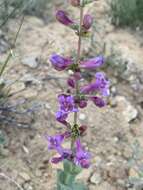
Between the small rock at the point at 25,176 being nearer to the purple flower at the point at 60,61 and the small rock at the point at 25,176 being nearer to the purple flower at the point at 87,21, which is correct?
the purple flower at the point at 60,61

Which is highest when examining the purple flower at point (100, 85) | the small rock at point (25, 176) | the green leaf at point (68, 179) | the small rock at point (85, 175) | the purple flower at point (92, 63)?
the purple flower at point (92, 63)

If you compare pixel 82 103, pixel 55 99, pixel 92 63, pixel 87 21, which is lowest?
pixel 55 99

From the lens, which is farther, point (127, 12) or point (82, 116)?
point (127, 12)

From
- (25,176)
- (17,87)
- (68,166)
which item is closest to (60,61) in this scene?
(68,166)

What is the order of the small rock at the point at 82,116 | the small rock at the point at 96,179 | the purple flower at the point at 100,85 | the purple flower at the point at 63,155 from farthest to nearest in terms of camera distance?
the small rock at the point at 82,116
the small rock at the point at 96,179
the purple flower at the point at 63,155
the purple flower at the point at 100,85

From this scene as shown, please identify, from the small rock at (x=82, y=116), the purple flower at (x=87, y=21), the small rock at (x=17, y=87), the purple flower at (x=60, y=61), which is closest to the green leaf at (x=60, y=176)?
the purple flower at (x=60, y=61)

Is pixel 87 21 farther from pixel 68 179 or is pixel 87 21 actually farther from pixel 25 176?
pixel 25 176

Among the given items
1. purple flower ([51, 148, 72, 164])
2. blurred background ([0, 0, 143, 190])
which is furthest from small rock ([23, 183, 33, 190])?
purple flower ([51, 148, 72, 164])

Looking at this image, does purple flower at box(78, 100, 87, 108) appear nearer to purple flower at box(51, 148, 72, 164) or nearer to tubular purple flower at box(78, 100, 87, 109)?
tubular purple flower at box(78, 100, 87, 109)
